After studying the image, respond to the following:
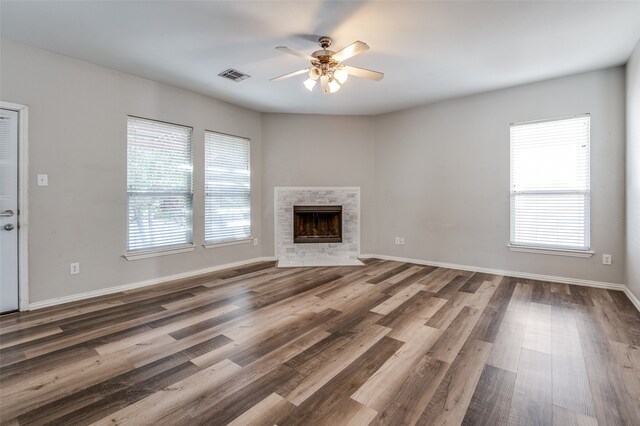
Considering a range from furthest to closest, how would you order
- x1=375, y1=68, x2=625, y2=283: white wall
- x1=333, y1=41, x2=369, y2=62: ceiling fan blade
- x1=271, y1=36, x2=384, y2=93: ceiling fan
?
x1=375, y1=68, x2=625, y2=283: white wall → x1=271, y1=36, x2=384, y2=93: ceiling fan → x1=333, y1=41, x2=369, y2=62: ceiling fan blade

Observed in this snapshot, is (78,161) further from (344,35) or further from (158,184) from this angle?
(344,35)

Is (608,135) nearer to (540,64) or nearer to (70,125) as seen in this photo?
(540,64)

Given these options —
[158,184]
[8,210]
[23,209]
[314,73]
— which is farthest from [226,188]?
[314,73]

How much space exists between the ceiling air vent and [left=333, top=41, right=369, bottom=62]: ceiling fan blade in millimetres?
1532

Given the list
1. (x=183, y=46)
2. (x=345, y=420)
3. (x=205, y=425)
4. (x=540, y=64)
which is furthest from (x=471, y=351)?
(x=183, y=46)


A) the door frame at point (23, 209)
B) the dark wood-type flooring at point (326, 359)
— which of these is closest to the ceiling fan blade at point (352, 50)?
the dark wood-type flooring at point (326, 359)

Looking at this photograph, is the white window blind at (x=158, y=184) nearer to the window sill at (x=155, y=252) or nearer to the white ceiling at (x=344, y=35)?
the window sill at (x=155, y=252)

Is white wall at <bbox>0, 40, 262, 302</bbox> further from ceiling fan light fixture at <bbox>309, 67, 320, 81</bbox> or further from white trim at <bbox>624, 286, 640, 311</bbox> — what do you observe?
white trim at <bbox>624, 286, 640, 311</bbox>

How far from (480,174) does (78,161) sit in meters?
5.30

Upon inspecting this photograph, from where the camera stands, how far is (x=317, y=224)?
5391mm

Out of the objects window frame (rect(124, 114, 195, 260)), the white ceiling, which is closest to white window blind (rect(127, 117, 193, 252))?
window frame (rect(124, 114, 195, 260))

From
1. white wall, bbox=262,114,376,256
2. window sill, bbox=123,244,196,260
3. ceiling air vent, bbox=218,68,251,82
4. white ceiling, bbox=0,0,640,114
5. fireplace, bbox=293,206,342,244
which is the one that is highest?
ceiling air vent, bbox=218,68,251,82

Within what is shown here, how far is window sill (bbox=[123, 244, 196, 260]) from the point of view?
3666mm

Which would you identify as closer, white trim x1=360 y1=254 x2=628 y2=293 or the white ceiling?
the white ceiling
